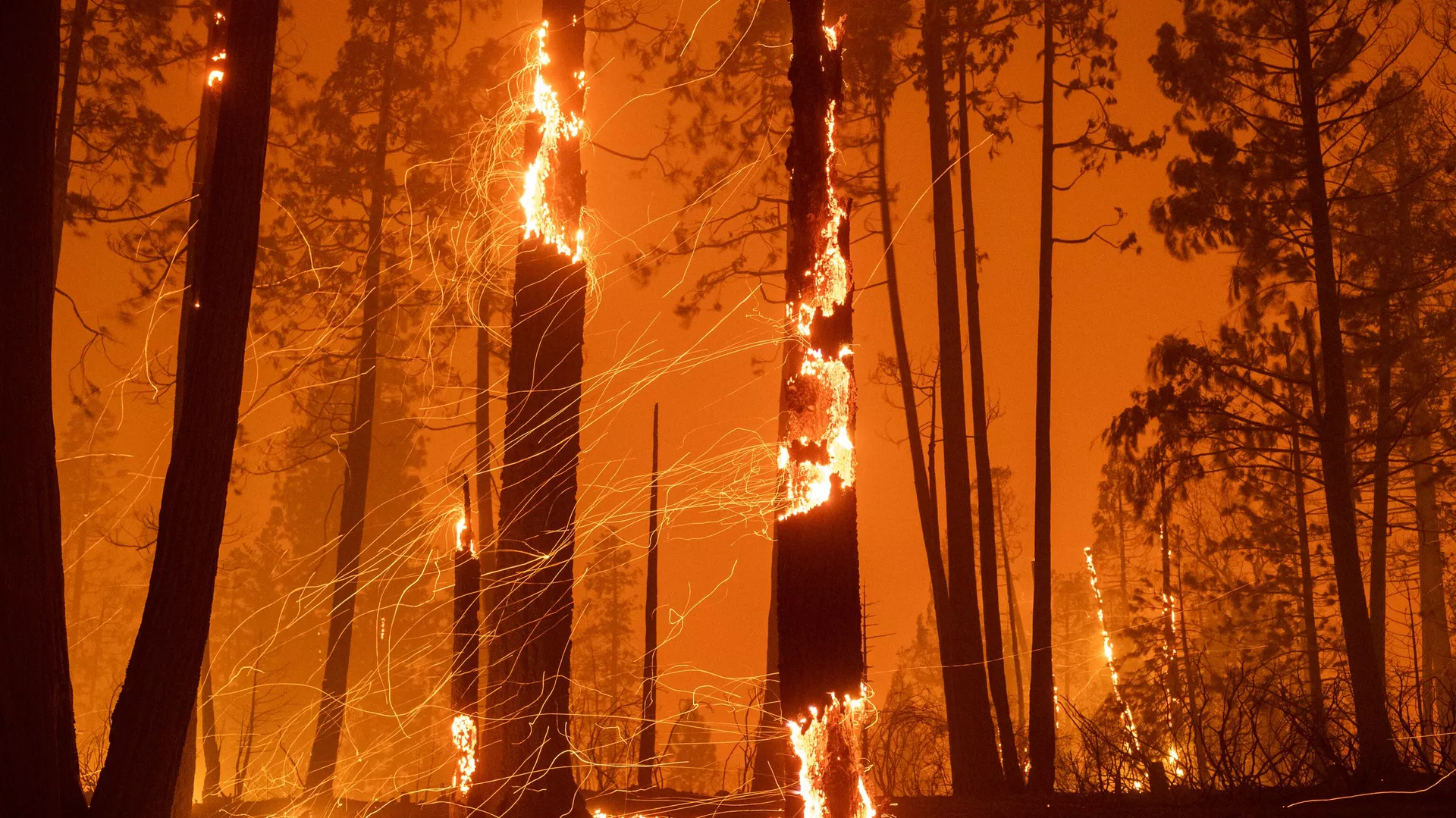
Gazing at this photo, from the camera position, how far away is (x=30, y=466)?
381cm

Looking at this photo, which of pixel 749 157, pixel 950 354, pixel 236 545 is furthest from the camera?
pixel 236 545

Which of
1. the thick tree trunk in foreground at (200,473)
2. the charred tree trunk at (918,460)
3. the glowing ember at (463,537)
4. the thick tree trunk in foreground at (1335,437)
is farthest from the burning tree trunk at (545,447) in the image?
the thick tree trunk in foreground at (1335,437)

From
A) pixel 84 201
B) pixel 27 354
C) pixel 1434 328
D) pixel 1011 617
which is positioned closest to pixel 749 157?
pixel 84 201

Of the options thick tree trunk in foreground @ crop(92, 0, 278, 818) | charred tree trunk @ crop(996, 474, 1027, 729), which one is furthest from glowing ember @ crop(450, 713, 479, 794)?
charred tree trunk @ crop(996, 474, 1027, 729)

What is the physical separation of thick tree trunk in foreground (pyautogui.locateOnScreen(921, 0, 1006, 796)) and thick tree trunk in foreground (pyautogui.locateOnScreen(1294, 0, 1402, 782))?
12.1 feet

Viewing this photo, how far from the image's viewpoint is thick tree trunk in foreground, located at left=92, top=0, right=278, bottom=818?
4.21m

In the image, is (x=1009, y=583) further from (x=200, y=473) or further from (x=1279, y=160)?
(x=200, y=473)

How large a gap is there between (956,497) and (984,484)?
0.79m

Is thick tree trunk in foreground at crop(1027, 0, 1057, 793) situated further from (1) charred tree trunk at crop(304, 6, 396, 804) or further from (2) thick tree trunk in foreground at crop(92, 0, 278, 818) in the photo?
(1) charred tree trunk at crop(304, 6, 396, 804)

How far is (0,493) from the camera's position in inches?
A: 147

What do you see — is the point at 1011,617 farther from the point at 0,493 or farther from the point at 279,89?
the point at 0,493

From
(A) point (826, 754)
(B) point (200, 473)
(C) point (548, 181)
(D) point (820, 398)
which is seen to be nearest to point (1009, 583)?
(C) point (548, 181)

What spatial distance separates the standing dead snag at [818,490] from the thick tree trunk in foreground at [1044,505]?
642 cm

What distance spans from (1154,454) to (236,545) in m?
32.0
